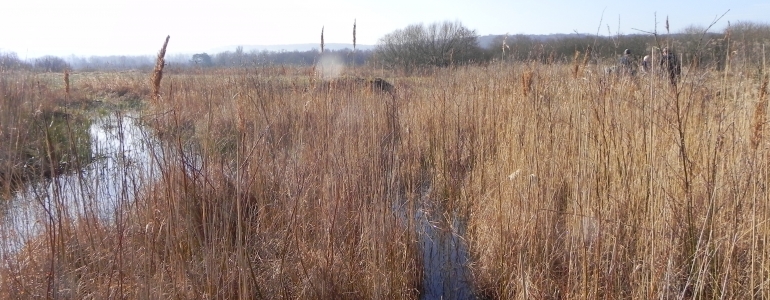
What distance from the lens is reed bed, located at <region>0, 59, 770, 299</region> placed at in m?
1.90

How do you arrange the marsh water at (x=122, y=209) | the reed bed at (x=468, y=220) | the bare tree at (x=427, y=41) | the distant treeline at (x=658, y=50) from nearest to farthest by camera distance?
1. the reed bed at (x=468, y=220)
2. the marsh water at (x=122, y=209)
3. the distant treeline at (x=658, y=50)
4. the bare tree at (x=427, y=41)

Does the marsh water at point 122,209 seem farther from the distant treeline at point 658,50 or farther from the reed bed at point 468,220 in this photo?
the distant treeline at point 658,50

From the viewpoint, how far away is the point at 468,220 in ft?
11.2

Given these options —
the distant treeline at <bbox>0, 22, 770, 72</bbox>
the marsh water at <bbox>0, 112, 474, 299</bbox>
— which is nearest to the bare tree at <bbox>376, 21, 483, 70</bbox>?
the distant treeline at <bbox>0, 22, 770, 72</bbox>

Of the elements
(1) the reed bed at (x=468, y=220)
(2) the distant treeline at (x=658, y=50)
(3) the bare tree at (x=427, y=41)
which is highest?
(3) the bare tree at (x=427, y=41)

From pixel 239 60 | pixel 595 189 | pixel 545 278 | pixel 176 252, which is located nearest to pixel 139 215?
pixel 176 252

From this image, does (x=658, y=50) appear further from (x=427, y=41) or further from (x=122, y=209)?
(x=427, y=41)

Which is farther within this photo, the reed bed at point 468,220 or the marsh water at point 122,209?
the marsh water at point 122,209

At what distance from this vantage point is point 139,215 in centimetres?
216

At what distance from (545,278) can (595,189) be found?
48cm

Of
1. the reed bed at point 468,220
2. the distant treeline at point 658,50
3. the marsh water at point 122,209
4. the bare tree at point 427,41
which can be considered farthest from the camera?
the bare tree at point 427,41

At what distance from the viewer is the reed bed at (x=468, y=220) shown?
1.90m

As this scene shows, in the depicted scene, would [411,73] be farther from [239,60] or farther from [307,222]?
[307,222]

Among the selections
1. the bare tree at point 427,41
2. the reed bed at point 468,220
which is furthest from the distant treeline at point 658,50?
the bare tree at point 427,41
